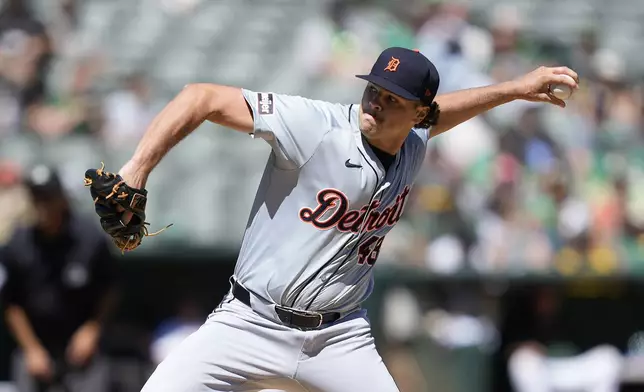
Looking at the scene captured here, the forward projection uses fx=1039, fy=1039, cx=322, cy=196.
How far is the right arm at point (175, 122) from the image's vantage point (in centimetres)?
325

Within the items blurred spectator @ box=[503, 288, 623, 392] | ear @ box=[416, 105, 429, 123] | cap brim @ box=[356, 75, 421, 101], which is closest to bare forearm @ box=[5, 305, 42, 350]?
blurred spectator @ box=[503, 288, 623, 392]

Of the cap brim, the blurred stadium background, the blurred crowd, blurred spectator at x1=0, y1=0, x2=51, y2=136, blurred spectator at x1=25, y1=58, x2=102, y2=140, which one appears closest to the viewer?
the cap brim

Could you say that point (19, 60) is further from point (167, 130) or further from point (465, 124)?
point (167, 130)

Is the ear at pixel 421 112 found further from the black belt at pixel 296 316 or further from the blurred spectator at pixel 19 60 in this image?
the blurred spectator at pixel 19 60

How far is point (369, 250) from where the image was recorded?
157 inches

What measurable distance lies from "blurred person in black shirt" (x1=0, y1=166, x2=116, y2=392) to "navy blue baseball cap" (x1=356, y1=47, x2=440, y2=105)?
3.34 metres

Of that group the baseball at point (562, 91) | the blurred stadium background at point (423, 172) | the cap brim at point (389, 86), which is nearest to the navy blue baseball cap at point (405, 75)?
the cap brim at point (389, 86)

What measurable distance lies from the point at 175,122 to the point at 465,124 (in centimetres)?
571

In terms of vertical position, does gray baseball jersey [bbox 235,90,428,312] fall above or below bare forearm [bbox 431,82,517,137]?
below

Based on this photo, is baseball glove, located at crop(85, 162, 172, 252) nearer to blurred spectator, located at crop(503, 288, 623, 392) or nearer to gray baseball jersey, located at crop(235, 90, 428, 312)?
gray baseball jersey, located at crop(235, 90, 428, 312)

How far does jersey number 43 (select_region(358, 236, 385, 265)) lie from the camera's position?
394 centimetres

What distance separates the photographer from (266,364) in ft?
12.4

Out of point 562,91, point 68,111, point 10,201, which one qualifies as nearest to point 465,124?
point 68,111

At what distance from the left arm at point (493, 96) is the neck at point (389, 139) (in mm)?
330
